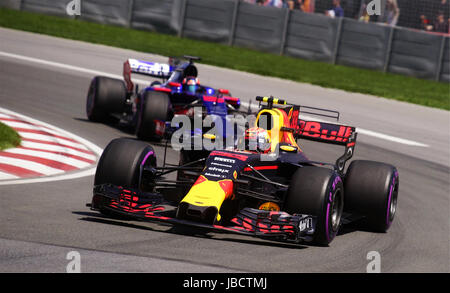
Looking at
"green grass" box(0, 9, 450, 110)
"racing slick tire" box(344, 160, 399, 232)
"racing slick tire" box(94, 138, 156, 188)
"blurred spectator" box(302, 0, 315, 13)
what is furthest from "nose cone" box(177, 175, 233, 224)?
"blurred spectator" box(302, 0, 315, 13)

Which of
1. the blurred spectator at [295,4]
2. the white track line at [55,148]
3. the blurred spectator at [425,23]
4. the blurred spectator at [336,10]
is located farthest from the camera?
the blurred spectator at [295,4]

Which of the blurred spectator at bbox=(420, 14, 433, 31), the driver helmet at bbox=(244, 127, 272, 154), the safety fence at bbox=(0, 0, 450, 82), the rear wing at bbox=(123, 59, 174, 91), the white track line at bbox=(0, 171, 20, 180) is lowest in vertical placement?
the white track line at bbox=(0, 171, 20, 180)

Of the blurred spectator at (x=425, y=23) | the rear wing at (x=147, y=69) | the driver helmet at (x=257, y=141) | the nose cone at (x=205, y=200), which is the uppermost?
the blurred spectator at (x=425, y=23)

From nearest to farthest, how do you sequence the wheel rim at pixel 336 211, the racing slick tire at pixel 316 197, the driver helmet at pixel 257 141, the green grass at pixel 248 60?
the racing slick tire at pixel 316 197 → the wheel rim at pixel 336 211 → the driver helmet at pixel 257 141 → the green grass at pixel 248 60

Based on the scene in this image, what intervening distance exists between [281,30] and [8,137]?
15.5m

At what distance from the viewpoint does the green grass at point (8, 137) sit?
1155 cm

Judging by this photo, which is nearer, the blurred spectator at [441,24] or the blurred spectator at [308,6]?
the blurred spectator at [441,24]

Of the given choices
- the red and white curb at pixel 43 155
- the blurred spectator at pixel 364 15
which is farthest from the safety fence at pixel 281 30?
the red and white curb at pixel 43 155

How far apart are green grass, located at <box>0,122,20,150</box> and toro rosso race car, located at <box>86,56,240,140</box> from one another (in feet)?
7.80

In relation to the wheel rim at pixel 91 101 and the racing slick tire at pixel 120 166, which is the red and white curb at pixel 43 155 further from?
the racing slick tire at pixel 120 166

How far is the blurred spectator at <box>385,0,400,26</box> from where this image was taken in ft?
82.1

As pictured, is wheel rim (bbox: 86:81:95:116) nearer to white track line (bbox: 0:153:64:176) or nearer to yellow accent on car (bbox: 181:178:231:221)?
white track line (bbox: 0:153:64:176)

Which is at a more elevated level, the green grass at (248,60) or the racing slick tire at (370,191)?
the green grass at (248,60)
